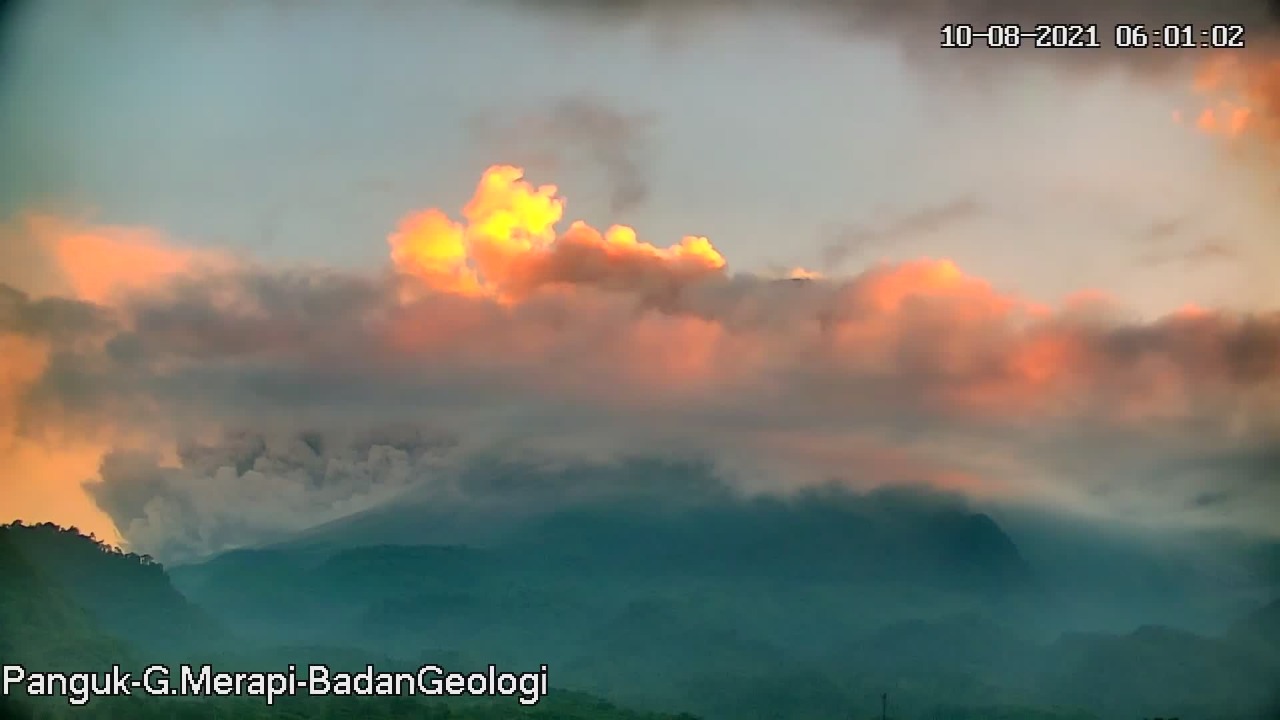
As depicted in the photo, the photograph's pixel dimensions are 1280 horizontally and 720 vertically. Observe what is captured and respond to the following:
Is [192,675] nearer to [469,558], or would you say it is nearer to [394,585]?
[394,585]

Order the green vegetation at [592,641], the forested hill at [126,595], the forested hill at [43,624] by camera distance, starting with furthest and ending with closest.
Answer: the forested hill at [126,595] < the green vegetation at [592,641] < the forested hill at [43,624]

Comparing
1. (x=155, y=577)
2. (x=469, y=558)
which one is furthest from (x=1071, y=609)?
(x=155, y=577)

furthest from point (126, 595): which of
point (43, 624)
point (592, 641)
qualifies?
point (592, 641)

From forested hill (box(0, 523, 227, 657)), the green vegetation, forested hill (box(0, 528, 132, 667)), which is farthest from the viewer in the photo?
forested hill (box(0, 523, 227, 657))

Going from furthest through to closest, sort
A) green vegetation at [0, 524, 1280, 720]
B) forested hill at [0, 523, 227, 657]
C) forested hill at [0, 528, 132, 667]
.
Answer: forested hill at [0, 523, 227, 657] < green vegetation at [0, 524, 1280, 720] < forested hill at [0, 528, 132, 667]

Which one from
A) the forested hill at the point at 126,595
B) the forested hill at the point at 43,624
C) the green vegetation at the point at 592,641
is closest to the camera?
→ the forested hill at the point at 43,624

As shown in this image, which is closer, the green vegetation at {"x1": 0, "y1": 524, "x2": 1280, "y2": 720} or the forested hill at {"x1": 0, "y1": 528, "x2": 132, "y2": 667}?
the forested hill at {"x1": 0, "y1": 528, "x2": 132, "y2": 667}

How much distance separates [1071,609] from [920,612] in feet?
10.4

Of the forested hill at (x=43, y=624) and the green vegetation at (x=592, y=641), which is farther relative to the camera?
the green vegetation at (x=592, y=641)

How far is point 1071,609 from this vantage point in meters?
14.1

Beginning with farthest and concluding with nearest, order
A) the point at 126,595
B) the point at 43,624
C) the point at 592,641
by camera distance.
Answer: the point at 592,641
the point at 126,595
the point at 43,624

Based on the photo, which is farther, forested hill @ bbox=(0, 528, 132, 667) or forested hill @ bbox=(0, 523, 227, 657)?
forested hill @ bbox=(0, 523, 227, 657)

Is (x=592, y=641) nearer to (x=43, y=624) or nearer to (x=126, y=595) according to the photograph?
(x=126, y=595)

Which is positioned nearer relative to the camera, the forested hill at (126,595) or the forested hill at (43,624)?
the forested hill at (43,624)
